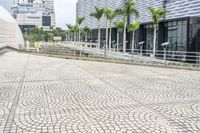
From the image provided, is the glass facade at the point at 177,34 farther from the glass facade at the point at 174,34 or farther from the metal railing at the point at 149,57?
the metal railing at the point at 149,57

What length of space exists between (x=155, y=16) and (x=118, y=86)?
2393 centimetres

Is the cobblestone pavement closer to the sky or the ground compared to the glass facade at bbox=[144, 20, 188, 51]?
closer to the ground

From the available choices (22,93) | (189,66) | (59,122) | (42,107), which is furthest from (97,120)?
(189,66)

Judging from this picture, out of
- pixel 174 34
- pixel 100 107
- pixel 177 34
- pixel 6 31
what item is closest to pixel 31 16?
pixel 6 31

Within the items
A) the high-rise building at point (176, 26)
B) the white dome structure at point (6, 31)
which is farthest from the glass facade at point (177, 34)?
the white dome structure at point (6, 31)

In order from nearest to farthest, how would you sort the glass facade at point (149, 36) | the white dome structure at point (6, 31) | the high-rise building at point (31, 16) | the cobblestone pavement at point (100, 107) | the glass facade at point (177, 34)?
the cobblestone pavement at point (100, 107) → the glass facade at point (177, 34) → the white dome structure at point (6, 31) → the glass facade at point (149, 36) → the high-rise building at point (31, 16)

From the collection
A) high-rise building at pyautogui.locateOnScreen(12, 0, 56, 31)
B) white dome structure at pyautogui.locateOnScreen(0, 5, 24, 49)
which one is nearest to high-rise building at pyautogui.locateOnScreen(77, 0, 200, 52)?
white dome structure at pyautogui.locateOnScreen(0, 5, 24, 49)

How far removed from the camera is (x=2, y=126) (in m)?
5.38

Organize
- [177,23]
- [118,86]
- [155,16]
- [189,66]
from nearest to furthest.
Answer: [118,86] → [189,66] → [155,16] → [177,23]

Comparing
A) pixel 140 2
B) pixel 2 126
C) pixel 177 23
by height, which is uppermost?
pixel 140 2

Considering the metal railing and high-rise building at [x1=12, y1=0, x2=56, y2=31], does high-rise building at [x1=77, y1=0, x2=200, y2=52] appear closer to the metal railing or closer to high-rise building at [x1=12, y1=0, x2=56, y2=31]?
the metal railing

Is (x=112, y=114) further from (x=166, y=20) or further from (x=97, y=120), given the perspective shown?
(x=166, y=20)

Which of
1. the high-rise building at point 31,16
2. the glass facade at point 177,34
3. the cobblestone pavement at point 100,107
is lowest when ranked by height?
the cobblestone pavement at point 100,107

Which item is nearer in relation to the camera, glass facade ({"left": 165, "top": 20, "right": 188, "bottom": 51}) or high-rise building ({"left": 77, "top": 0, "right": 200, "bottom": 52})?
high-rise building ({"left": 77, "top": 0, "right": 200, "bottom": 52})
